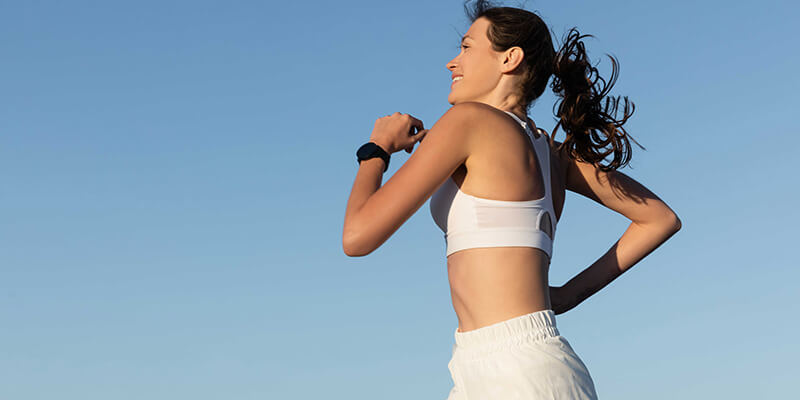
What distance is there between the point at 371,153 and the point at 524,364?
1168 mm

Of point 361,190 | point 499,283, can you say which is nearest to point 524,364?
point 499,283

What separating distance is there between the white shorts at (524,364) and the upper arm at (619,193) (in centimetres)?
113

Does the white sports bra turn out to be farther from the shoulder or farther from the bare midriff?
the shoulder

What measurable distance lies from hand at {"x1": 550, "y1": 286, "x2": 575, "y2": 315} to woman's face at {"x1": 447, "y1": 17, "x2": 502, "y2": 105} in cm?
127

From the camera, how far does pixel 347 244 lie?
390 cm

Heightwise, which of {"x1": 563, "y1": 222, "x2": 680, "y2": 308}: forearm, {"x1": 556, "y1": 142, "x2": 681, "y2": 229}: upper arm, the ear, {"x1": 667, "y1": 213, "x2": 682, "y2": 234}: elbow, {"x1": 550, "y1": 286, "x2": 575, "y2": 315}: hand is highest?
the ear

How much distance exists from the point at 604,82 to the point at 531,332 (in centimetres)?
155

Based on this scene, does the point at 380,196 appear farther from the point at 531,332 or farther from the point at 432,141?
the point at 531,332

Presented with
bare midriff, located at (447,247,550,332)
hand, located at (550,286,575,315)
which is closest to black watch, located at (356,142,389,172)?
bare midriff, located at (447,247,550,332)

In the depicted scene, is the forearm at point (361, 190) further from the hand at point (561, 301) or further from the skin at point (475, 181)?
the hand at point (561, 301)

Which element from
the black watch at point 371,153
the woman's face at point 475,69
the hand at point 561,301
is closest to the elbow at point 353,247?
the black watch at point 371,153

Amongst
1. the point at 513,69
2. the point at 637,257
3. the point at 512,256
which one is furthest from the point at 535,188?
the point at 637,257

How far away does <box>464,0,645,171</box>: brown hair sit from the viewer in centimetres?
443

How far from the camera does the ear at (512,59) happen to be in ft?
14.3
